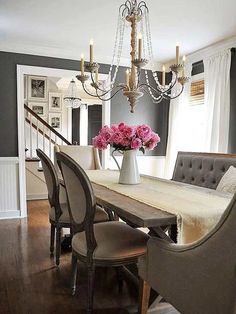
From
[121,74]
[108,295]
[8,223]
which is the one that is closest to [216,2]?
[121,74]

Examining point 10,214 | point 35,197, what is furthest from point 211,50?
point 35,197

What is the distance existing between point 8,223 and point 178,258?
10.4ft

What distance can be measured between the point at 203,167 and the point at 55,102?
5.22 m

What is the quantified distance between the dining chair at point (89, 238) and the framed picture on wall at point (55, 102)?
19.2 ft

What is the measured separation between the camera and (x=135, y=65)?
77.5 inches

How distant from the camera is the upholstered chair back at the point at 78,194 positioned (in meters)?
1.68

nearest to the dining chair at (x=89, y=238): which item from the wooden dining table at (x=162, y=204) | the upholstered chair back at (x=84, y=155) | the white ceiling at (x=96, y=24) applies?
the wooden dining table at (x=162, y=204)

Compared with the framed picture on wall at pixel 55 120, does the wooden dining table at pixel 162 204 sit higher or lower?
lower

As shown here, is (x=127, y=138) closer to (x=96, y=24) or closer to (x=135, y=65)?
(x=135, y=65)

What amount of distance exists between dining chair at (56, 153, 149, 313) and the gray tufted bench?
1392mm

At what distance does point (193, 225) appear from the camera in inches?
57.8

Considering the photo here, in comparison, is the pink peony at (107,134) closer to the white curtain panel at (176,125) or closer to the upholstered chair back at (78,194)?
the upholstered chair back at (78,194)

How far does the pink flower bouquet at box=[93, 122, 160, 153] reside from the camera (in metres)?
2.15

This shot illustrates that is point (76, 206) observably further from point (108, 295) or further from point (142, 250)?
point (108, 295)
